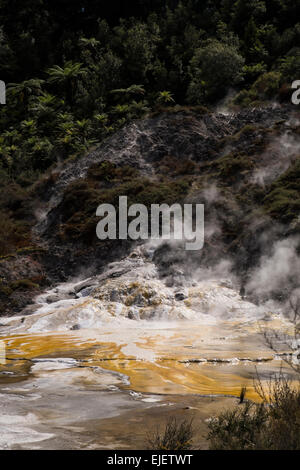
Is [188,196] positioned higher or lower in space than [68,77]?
lower

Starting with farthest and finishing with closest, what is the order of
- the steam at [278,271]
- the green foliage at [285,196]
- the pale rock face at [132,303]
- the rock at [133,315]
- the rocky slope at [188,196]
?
the green foliage at [285,196] < the rocky slope at [188,196] < the steam at [278,271] < the rock at [133,315] < the pale rock face at [132,303]

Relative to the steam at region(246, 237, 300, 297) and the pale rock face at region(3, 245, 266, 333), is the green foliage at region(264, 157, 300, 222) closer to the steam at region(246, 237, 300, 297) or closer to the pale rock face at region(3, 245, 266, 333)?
the steam at region(246, 237, 300, 297)

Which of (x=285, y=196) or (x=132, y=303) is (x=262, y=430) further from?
(x=285, y=196)

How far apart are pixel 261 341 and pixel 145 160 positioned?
687 inches

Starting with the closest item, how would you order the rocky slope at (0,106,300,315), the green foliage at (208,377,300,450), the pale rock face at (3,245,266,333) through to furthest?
the green foliage at (208,377,300,450)
the pale rock face at (3,245,266,333)
the rocky slope at (0,106,300,315)

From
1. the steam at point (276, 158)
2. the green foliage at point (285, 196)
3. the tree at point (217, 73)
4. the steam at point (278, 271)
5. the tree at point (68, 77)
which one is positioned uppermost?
the tree at point (68, 77)

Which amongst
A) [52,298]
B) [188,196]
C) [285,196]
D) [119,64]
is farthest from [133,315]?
[119,64]

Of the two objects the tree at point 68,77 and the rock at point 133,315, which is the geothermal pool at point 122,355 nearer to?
the rock at point 133,315

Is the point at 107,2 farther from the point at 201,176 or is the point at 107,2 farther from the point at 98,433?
the point at 98,433

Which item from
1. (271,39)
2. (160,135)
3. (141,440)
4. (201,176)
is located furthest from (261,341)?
(271,39)

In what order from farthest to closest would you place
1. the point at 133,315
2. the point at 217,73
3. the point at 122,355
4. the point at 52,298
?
the point at 217,73, the point at 52,298, the point at 133,315, the point at 122,355

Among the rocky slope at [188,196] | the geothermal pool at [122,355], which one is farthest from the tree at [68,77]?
the geothermal pool at [122,355]

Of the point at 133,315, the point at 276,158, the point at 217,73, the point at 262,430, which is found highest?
the point at 217,73

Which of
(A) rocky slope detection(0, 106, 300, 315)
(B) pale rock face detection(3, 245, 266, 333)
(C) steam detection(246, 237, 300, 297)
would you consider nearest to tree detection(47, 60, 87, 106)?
(A) rocky slope detection(0, 106, 300, 315)
